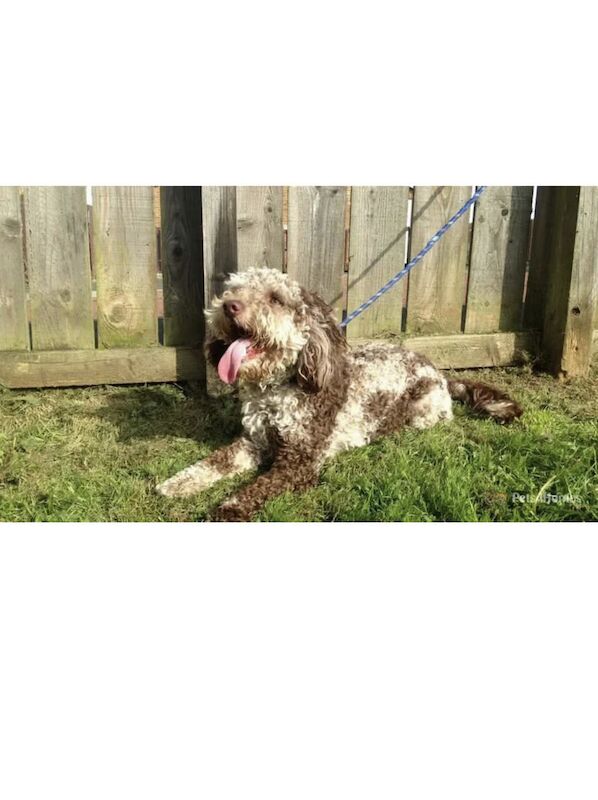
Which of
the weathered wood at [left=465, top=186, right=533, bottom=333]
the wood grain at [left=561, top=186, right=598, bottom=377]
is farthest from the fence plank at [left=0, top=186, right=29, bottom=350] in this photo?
the wood grain at [left=561, top=186, right=598, bottom=377]

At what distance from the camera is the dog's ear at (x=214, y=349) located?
13.3ft

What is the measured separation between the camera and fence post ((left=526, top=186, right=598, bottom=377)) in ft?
18.5

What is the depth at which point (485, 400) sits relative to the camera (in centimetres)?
492

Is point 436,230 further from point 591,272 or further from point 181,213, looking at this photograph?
point 181,213

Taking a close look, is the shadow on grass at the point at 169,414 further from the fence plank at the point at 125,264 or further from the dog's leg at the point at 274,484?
the dog's leg at the point at 274,484

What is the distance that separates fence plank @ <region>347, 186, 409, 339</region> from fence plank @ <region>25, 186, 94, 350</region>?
227 cm

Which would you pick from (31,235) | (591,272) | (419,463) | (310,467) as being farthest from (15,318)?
(591,272)

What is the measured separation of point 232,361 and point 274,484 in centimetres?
77

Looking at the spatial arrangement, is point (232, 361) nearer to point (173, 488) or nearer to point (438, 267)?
point (173, 488)

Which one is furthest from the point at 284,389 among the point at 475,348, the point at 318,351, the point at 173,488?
the point at 475,348

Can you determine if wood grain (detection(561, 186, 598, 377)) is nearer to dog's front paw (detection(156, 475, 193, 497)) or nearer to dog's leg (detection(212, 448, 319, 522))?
dog's leg (detection(212, 448, 319, 522))

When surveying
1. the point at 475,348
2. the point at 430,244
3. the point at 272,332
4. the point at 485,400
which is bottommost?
the point at 485,400

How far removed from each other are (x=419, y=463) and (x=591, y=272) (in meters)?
3.00

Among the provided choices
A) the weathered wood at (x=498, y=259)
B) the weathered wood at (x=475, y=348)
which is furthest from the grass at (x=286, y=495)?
the weathered wood at (x=498, y=259)
